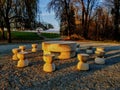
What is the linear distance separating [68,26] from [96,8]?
4.55 metres

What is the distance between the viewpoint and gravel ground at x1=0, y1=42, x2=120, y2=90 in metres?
5.43

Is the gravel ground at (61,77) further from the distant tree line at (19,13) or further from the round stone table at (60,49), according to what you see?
the distant tree line at (19,13)

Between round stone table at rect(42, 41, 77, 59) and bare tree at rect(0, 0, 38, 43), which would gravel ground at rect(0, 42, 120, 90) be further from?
bare tree at rect(0, 0, 38, 43)

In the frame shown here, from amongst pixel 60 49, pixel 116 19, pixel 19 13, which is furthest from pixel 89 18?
pixel 60 49

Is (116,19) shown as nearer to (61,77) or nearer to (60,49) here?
(60,49)

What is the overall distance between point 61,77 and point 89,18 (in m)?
20.3

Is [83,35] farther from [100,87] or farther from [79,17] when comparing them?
[100,87]

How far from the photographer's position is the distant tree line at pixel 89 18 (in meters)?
24.5

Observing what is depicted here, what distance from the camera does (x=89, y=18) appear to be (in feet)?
Result: 84.6

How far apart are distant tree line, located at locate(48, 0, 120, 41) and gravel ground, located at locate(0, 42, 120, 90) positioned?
1661 centimetres

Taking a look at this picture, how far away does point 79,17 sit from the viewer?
85.1ft

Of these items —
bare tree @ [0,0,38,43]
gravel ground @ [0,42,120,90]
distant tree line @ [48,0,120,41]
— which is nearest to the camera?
gravel ground @ [0,42,120,90]

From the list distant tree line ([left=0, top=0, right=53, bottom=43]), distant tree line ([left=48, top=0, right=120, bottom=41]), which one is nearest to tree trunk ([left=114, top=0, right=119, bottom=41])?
distant tree line ([left=48, top=0, right=120, bottom=41])

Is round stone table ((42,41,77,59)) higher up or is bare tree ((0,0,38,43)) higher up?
bare tree ((0,0,38,43))
